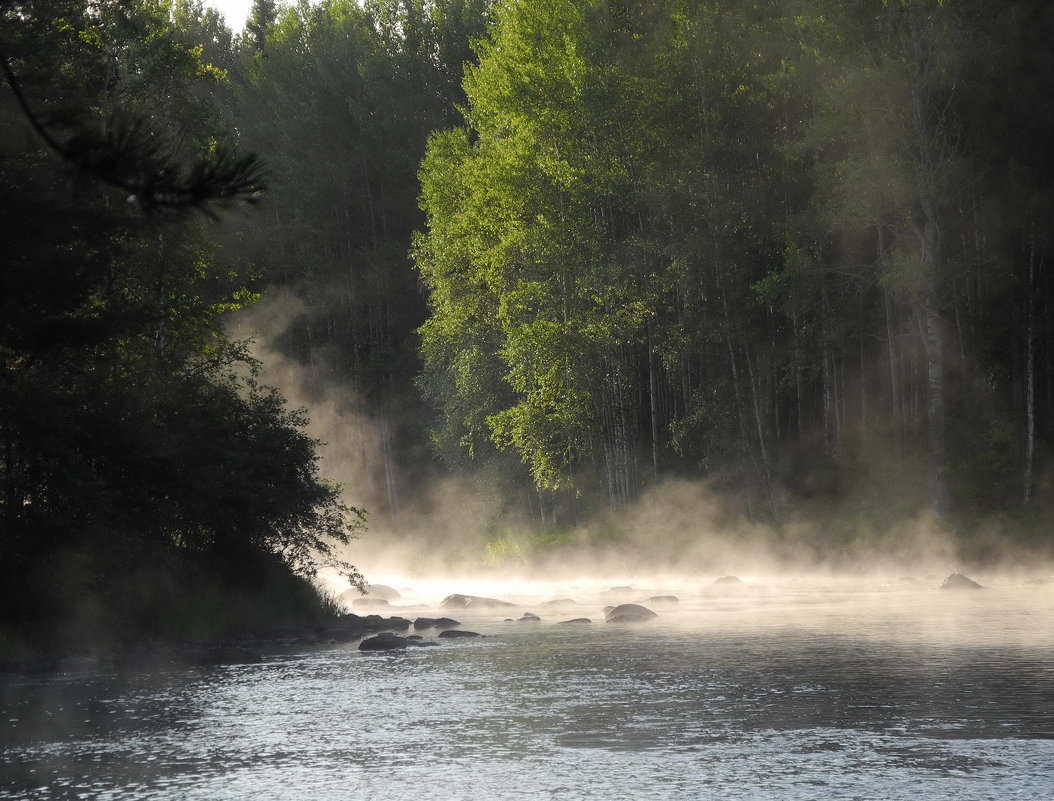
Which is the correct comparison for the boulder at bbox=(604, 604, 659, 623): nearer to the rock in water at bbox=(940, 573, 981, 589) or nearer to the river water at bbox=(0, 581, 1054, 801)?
the river water at bbox=(0, 581, 1054, 801)

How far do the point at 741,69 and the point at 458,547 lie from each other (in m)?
23.3

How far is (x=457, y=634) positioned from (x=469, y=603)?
840cm

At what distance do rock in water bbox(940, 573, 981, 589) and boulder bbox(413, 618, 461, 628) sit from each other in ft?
40.5

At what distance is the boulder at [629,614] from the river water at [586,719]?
97.3 inches

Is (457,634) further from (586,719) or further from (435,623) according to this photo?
(586,719)

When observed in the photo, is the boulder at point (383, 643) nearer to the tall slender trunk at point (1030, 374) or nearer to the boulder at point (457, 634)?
the boulder at point (457, 634)

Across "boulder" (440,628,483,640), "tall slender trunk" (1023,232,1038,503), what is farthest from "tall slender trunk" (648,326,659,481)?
"boulder" (440,628,483,640)

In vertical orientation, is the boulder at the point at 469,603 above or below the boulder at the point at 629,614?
above

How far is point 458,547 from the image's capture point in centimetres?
5497

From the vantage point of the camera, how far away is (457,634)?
28.1 metres

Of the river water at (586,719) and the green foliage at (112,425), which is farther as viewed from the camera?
the green foliage at (112,425)

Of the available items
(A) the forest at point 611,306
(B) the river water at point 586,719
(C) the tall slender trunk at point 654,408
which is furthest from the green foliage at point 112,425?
(C) the tall slender trunk at point 654,408

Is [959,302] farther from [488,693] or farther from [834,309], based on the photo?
[488,693]

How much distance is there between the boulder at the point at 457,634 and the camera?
2778 cm
